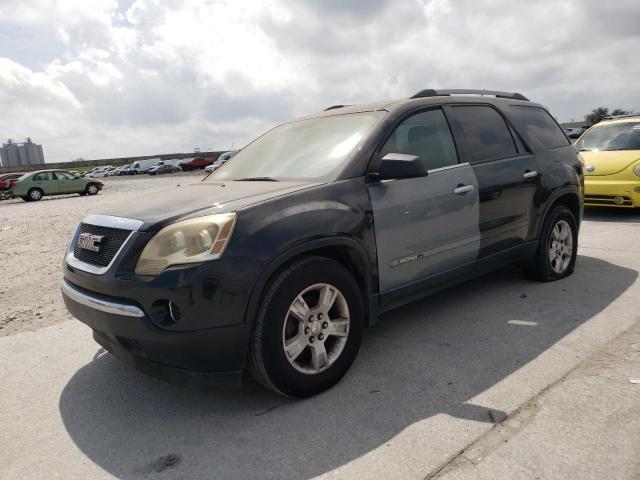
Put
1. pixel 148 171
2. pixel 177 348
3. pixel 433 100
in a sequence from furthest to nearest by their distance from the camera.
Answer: pixel 148 171, pixel 433 100, pixel 177 348

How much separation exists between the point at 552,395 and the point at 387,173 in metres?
1.59

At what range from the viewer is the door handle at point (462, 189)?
3.91 meters

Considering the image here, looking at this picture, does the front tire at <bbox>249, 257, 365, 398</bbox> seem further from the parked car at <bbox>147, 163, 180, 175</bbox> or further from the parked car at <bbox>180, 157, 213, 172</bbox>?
the parked car at <bbox>180, 157, 213, 172</bbox>

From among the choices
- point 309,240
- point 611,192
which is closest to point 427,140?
point 309,240

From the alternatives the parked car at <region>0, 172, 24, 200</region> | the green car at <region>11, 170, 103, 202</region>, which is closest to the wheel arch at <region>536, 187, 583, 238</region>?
the green car at <region>11, 170, 103, 202</region>

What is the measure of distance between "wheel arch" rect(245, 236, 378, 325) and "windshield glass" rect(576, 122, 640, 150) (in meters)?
7.73

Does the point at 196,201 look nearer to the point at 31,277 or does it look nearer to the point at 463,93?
the point at 463,93

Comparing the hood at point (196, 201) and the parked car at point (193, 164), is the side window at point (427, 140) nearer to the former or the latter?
the hood at point (196, 201)

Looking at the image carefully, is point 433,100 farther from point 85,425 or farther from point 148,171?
point 148,171

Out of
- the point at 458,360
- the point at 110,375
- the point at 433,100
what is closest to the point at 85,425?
the point at 110,375

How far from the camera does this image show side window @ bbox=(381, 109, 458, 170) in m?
3.73

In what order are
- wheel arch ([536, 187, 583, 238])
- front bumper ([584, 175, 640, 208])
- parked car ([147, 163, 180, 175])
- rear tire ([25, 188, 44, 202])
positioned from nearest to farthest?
wheel arch ([536, 187, 583, 238]), front bumper ([584, 175, 640, 208]), rear tire ([25, 188, 44, 202]), parked car ([147, 163, 180, 175])

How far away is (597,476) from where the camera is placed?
86.2 inches

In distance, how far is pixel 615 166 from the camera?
860cm
